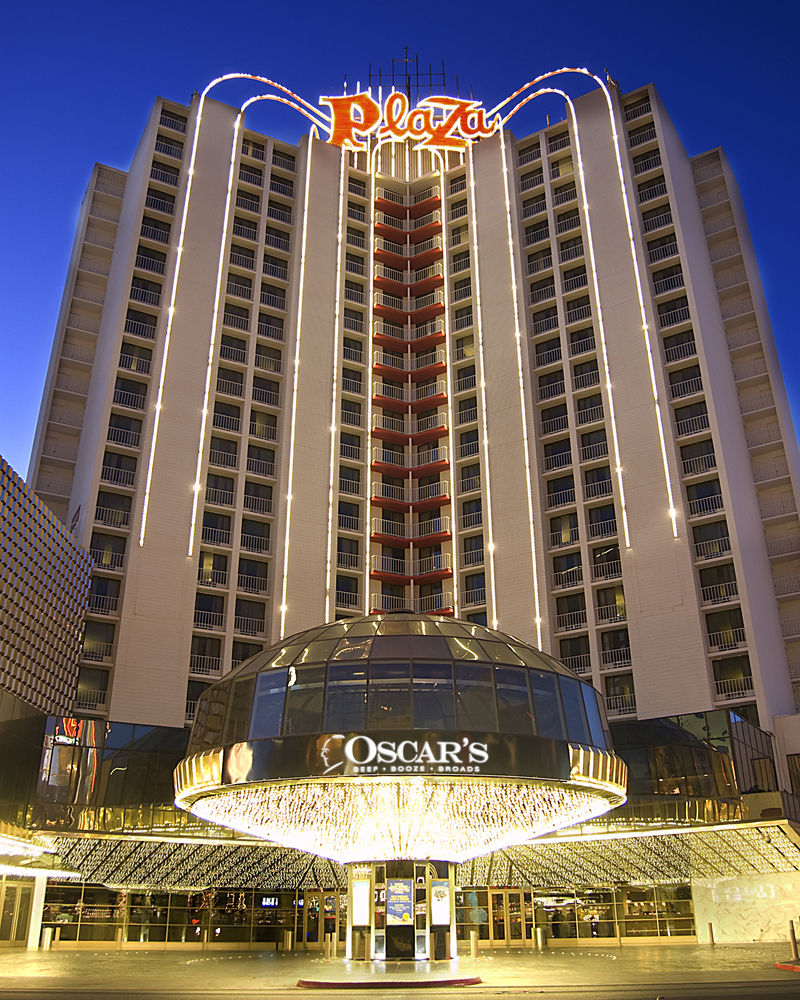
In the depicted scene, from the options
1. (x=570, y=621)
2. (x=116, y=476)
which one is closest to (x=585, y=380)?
(x=570, y=621)

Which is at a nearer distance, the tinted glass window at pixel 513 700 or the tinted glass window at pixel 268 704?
the tinted glass window at pixel 513 700

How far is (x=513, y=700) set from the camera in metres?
24.6

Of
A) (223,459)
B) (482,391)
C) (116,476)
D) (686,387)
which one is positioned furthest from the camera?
(482,391)

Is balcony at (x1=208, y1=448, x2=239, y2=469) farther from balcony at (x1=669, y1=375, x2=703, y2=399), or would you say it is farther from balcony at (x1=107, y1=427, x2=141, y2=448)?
balcony at (x1=669, y1=375, x2=703, y2=399)

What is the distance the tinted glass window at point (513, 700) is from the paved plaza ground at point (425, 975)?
631cm

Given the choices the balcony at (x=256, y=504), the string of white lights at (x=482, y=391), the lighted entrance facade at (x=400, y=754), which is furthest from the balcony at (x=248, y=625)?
the lighted entrance facade at (x=400, y=754)

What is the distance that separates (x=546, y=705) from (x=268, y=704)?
25.1 ft

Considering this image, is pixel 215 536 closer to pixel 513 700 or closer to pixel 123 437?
pixel 123 437

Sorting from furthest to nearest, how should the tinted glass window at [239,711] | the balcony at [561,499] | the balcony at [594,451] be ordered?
the balcony at [561,499] → the balcony at [594,451] → the tinted glass window at [239,711]

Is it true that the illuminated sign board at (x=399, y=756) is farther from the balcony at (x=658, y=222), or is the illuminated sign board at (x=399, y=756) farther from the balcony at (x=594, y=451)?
the balcony at (x=658, y=222)

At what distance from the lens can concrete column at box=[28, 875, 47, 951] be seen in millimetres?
41312

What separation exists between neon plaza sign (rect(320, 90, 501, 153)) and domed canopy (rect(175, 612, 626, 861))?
54565mm

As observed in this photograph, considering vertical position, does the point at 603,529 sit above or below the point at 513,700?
above

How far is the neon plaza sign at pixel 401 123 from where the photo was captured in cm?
7244
